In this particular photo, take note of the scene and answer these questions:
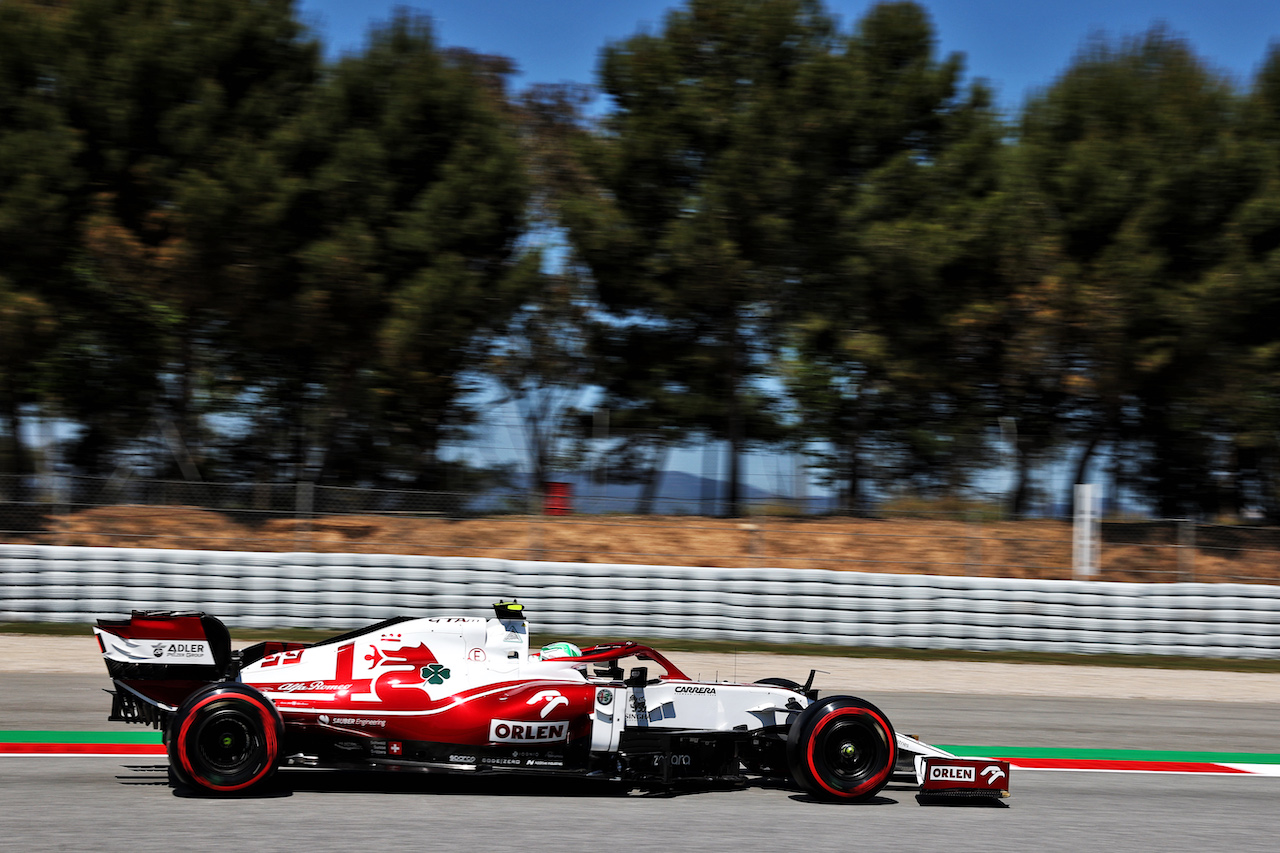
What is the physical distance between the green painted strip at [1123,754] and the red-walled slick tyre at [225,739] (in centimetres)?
570

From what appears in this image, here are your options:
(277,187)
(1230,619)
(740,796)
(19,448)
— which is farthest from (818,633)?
(19,448)

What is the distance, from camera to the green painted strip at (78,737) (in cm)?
852

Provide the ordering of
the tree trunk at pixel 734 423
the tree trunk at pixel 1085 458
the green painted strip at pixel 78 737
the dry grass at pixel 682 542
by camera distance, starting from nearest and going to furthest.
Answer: the green painted strip at pixel 78 737 → the dry grass at pixel 682 542 → the tree trunk at pixel 734 423 → the tree trunk at pixel 1085 458

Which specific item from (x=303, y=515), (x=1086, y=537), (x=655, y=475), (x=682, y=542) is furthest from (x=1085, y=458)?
(x=303, y=515)

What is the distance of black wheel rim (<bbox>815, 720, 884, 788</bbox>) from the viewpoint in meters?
7.08

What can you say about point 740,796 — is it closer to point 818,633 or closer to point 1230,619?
point 818,633

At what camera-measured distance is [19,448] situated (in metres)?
21.0

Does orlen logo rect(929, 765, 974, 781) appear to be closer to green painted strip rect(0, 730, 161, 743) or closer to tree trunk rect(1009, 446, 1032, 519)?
green painted strip rect(0, 730, 161, 743)

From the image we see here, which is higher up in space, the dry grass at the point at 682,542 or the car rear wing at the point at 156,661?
the dry grass at the point at 682,542

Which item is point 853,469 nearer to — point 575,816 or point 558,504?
point 558,504

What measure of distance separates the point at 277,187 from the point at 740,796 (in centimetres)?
1417

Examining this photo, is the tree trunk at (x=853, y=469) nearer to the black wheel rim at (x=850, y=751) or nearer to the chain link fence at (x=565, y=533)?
the chain link fence at (x=565, y=533)

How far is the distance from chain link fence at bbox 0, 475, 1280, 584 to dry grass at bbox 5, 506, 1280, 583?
20mm

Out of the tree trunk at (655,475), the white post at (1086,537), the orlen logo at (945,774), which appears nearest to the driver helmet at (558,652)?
the orlen logo at (945,774)
